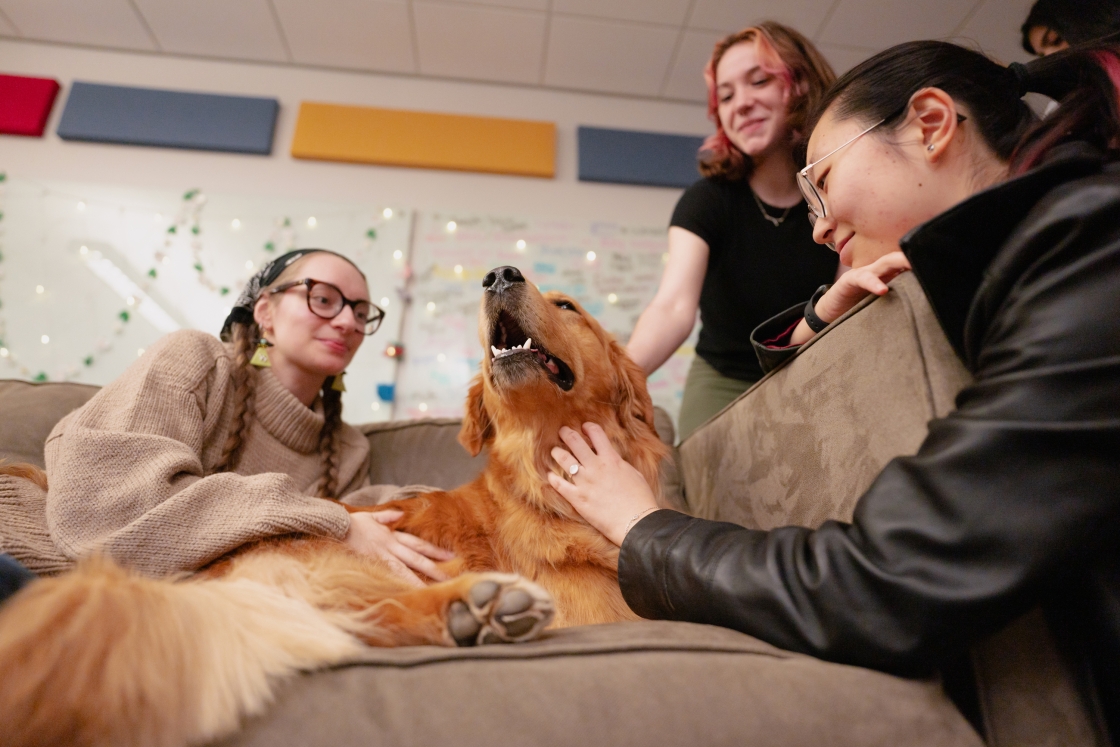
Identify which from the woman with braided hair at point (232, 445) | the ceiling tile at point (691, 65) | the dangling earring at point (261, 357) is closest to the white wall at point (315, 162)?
the ceiling tile at point (691, 65)

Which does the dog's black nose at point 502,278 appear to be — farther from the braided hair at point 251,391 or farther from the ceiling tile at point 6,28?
the ceiling tile at point 6,28

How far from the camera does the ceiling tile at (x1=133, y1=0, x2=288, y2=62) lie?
3.28 metres

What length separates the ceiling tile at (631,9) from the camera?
315 cm

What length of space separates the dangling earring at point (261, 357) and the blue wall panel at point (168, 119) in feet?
7.99

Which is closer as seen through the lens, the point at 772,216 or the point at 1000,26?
the point at 772,216

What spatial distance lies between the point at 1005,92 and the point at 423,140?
3.33m

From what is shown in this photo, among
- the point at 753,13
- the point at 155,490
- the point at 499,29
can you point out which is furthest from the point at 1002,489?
the point at 499,29

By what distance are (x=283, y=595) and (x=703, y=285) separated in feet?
5.71

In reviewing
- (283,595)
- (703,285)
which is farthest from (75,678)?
(703,285)

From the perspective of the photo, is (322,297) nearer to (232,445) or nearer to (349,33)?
(232,445)

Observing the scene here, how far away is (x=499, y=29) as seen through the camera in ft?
11.0

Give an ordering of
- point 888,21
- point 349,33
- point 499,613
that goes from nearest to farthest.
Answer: point 499,613 < point 888,21 < point 349,33

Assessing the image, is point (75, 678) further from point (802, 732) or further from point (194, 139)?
point (194, 139)

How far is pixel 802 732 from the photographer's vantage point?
0.55m
